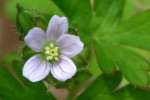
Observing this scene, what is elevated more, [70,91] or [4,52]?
[70,91]

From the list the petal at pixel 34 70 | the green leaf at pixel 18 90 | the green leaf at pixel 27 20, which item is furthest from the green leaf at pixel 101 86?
the green leaf at pixel 27 20

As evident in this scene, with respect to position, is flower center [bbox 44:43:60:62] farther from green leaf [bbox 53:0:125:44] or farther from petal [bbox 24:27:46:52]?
green leaf [bbox 53:0:125:44]

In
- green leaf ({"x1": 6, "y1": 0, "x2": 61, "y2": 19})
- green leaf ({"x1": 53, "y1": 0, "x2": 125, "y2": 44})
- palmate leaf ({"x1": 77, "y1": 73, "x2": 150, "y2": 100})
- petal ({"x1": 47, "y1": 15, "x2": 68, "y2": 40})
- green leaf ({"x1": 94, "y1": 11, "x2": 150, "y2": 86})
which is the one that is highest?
petal ({"x1": 47, "y1": 15, "x2": 68, "y2": 40})

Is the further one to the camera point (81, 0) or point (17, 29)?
point (81, 0)

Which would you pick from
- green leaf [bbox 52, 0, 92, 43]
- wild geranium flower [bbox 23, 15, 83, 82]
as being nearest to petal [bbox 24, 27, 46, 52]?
wild geranium flower [bbox 23, 15, 83, 82]

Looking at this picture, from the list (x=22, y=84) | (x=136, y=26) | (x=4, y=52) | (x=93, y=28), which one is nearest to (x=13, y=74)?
(x=22, y=84)

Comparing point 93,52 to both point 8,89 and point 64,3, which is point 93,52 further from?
point 8,89
